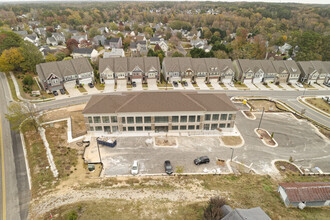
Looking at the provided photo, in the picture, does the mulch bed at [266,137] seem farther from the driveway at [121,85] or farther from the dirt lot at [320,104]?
the driveway at [121,85]

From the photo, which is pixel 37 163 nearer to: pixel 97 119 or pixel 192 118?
pixel 97 119

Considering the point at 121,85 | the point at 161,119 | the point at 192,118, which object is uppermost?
the point at 192,118

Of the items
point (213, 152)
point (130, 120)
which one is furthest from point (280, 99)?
point (130, 120)

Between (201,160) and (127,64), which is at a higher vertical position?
(127,64)

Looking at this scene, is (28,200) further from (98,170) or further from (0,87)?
(0,87)

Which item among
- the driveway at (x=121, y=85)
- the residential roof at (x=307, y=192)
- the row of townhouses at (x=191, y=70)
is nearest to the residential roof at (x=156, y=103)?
the residential roof at (x=307, y=192)

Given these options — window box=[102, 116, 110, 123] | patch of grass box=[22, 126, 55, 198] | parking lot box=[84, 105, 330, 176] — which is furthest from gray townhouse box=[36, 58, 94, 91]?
parking lot box=[84, 105, 330, 176]

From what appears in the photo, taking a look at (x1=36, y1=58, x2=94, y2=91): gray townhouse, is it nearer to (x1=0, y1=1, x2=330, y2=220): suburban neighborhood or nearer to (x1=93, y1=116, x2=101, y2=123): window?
(x1=0, y1=1, x2=330, y2=220): suburban neighborhood
